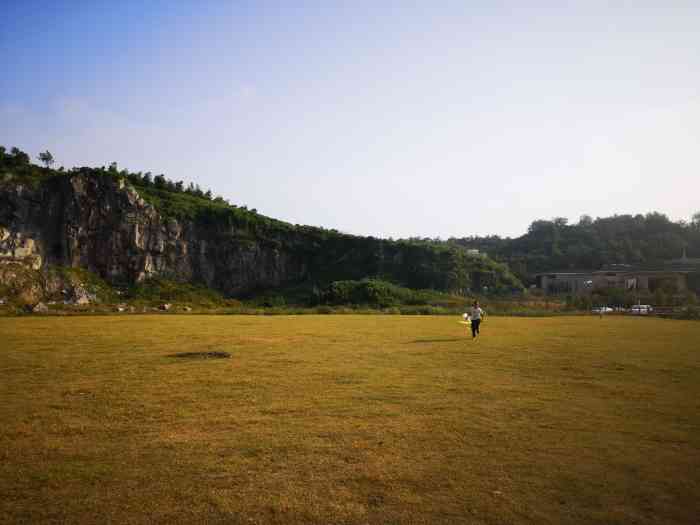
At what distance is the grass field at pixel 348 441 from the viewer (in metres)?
4.61

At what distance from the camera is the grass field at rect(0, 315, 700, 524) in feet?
15.1

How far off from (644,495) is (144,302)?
5492 cm

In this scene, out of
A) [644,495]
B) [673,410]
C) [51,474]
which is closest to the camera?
[644,495]

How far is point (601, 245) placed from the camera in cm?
8081

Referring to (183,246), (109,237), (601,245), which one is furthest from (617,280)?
(109,237)

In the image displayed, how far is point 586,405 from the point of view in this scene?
27.0 ft

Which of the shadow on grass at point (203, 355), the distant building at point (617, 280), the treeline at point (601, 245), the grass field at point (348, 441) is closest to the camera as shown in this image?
the grass field at point (348, 441)

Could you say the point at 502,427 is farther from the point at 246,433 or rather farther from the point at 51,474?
the point at 51,474

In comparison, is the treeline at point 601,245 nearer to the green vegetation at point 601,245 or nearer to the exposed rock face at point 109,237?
the green vegetation at point 601,245

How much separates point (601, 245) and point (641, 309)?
48408 mm

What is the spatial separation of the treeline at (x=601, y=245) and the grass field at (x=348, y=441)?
197ft

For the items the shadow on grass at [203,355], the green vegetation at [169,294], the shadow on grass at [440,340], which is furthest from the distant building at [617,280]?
the shadow on grass at [203,355]

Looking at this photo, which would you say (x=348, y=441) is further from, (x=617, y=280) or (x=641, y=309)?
(x=617, y=280)

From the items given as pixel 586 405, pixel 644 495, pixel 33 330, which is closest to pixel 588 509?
pixel 644 495
